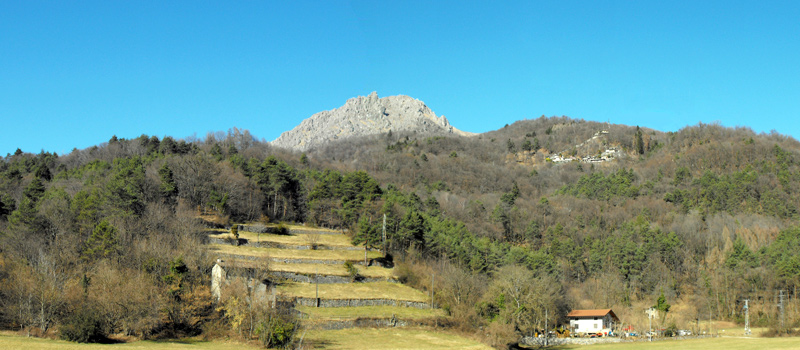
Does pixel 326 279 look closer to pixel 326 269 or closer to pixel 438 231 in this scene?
pixel 326 269

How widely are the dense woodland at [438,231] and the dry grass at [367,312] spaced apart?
9.69 feet

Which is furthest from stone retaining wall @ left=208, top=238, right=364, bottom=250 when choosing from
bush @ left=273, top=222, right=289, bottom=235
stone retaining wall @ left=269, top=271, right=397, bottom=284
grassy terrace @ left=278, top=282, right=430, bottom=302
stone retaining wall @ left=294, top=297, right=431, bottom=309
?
stone retaining wall @ left=294, top=297, right=431, bottom=309

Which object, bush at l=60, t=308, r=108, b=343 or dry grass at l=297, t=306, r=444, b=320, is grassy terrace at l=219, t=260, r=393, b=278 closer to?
dry grass at l=297, t=306, r=444, b=320

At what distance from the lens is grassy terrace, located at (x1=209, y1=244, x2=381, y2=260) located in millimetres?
62875

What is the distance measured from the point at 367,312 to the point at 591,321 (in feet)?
96.9

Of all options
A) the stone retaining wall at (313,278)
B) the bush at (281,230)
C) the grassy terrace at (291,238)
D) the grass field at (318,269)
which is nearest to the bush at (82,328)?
the grass field at (318,269)

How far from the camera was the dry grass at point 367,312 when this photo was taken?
50078mm

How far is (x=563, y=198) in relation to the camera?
127688mm

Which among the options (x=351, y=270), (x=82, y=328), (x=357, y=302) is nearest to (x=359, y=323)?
(x=357, y=302)

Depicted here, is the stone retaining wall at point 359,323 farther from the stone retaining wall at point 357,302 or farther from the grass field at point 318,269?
the grass field at point 318,269

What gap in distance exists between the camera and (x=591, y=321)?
68.6 metres

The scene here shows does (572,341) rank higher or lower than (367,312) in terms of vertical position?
lower

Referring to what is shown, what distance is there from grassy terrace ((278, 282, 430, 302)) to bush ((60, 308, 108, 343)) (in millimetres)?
18877

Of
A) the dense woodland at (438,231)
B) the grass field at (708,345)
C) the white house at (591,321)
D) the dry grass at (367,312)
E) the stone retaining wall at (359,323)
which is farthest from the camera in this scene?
the white house at (591,321)
